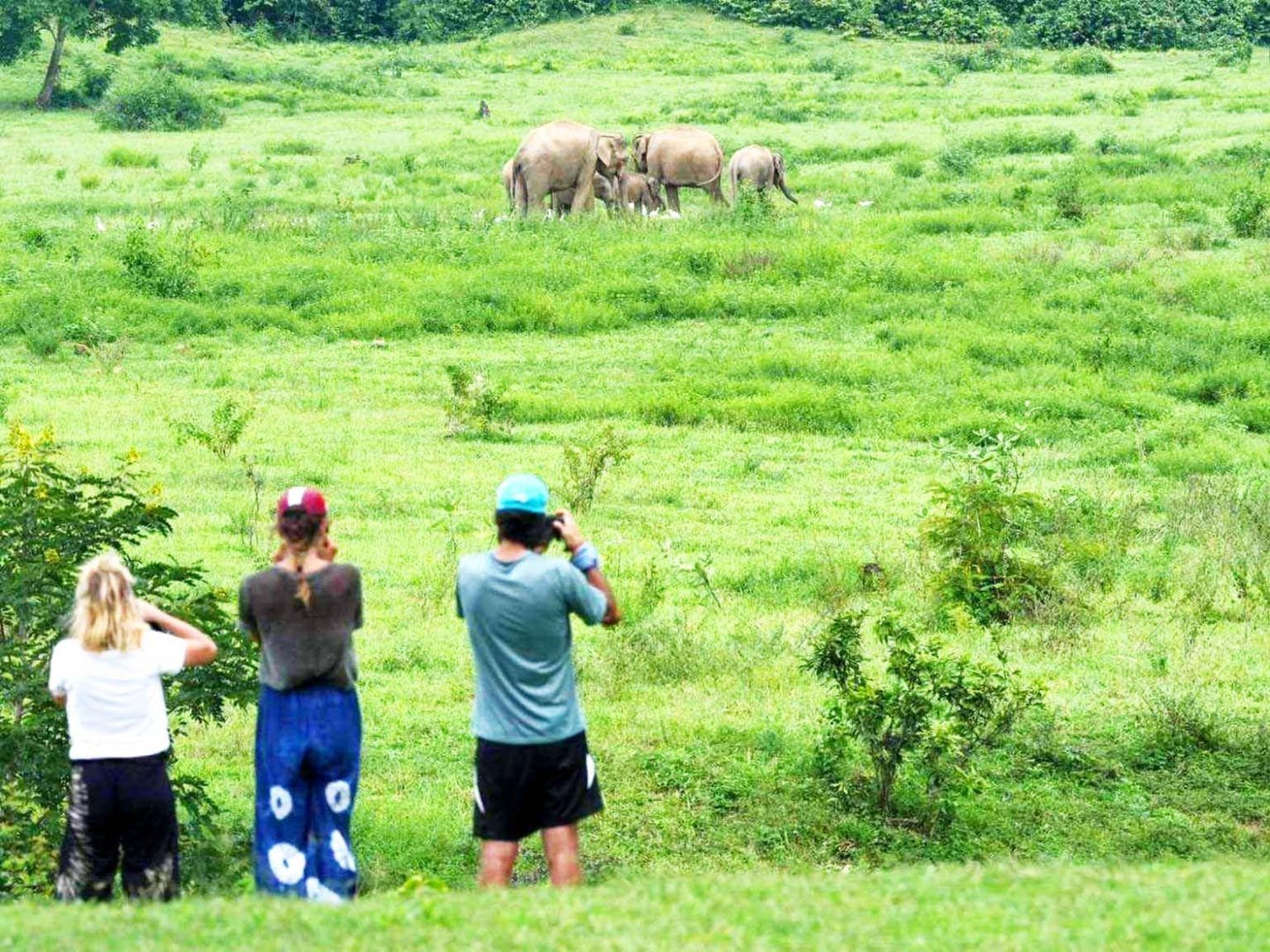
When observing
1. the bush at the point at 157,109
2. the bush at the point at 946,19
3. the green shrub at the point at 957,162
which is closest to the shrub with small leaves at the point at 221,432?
the green shrub at the point at 957,162

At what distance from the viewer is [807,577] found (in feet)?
44.0

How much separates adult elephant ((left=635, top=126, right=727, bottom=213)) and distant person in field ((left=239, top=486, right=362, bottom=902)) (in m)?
24.3

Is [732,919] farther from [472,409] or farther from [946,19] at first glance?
[946,19]

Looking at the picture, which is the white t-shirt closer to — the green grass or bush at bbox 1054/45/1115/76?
the green grass

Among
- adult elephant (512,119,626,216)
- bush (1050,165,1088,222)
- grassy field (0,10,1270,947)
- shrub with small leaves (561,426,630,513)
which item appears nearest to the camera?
grassy field (0,10,1270,947)

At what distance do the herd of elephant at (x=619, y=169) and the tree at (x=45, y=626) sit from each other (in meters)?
20.4

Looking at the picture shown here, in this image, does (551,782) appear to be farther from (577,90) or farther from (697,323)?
(577,90)

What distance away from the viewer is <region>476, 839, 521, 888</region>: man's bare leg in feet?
23.3

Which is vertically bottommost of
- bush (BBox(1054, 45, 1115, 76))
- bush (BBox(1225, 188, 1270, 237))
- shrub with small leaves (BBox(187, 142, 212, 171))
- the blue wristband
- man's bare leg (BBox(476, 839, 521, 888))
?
man's bare leg (BBox(476, 839, 521, 888))

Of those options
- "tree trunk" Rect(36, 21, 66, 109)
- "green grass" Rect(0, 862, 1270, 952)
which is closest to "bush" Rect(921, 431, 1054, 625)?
"green grass" Rect(0, 862, 1270, 952)

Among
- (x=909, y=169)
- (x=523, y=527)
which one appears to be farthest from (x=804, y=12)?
(x=523, y=527)

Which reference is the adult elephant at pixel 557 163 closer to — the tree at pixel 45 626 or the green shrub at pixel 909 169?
the green shrub at pixel 909 169

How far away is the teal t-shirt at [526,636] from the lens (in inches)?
271

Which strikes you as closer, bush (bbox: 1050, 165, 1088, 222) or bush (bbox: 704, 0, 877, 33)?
bush (bbox: 1050, 165, 1088, 222)
